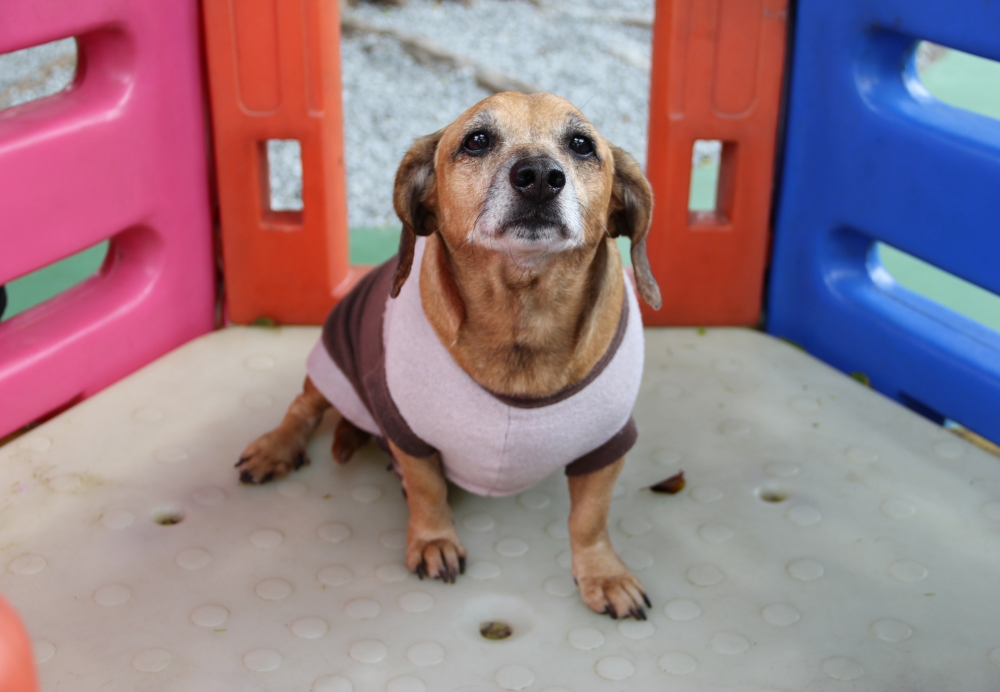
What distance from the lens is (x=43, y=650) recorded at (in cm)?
162

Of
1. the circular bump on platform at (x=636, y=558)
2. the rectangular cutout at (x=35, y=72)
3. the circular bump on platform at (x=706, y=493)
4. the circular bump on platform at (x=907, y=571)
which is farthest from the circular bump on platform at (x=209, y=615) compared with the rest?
the rectangular cutout at (x=35, y=72)

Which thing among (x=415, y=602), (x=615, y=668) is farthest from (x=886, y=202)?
(x=415, y=602)

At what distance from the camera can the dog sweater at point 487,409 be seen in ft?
5.59

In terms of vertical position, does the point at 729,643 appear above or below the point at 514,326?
below

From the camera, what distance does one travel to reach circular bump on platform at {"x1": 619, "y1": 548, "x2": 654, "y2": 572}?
1.86 meters

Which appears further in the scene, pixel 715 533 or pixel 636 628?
pixel 715 533

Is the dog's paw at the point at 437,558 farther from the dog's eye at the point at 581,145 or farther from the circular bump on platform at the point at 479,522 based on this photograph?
the dog's eye at the point at 581,145

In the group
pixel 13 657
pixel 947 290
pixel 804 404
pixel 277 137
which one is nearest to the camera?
pixel 13 657

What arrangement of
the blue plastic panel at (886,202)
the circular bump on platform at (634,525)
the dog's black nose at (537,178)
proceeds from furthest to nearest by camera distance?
the blue plastic panel at (886,202), the circular bump on platform at (634,525), the dog's black nose at (537,178)

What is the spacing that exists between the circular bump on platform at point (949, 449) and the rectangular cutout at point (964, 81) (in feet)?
7.77

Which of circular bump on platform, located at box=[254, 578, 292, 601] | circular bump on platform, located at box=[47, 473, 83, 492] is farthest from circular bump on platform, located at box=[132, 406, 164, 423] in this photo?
circular bump on platform, located at box=[254, 578, 292, 601]

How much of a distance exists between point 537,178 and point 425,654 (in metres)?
0.76

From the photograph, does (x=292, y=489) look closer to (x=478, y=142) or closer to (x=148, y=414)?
(x=148, y=414)

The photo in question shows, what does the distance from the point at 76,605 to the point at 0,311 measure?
3.06ft
